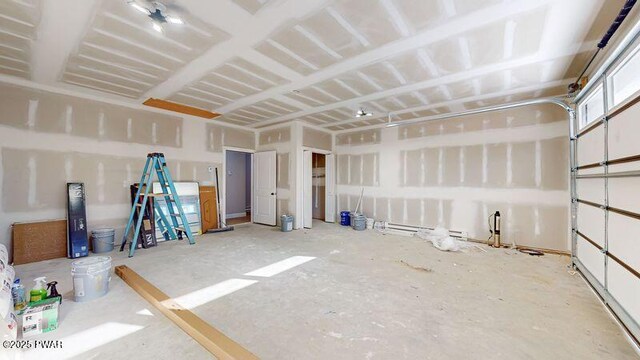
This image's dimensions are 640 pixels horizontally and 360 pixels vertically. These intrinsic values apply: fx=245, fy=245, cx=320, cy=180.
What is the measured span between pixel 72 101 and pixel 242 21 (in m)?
4.08

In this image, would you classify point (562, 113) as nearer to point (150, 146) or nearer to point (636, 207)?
point (636, 207)

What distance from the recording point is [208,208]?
239 inches

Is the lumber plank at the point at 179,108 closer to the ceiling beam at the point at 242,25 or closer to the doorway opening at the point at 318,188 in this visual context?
the ceiling beam at the point at 242,25

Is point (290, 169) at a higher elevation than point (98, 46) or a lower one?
lower

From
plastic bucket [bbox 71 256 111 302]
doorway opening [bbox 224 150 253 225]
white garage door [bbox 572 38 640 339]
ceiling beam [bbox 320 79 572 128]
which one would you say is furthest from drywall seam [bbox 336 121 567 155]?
plastic bucket [bbox 71 256 111 302]

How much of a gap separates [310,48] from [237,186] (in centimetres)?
687

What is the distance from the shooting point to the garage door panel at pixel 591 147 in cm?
279

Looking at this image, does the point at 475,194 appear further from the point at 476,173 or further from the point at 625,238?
the point at 625,238

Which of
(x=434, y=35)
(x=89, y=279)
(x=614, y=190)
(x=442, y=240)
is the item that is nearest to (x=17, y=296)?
(x=89, y=279)

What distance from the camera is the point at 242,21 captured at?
249cm


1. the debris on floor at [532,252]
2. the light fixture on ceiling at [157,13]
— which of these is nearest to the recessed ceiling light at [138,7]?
the light fixture on ceiling at [157,13]

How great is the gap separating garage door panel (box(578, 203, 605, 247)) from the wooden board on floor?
6724mm

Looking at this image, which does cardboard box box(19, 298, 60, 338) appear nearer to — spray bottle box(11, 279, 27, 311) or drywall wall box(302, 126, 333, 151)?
spray bottle box(11, 279, 27, 311)

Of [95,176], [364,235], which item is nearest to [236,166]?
[95,176]
